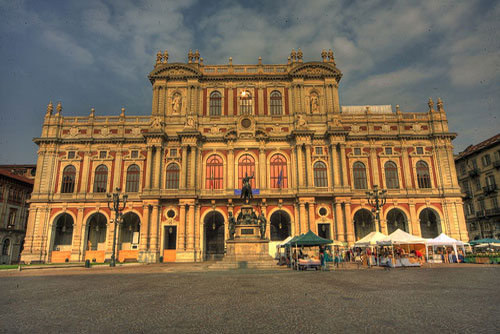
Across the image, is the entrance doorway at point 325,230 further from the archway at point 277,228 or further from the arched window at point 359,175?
the arched window at point 359,175

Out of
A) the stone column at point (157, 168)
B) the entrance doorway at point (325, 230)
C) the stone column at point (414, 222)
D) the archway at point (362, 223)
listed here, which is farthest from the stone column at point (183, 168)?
the stone column at point (414, 222)

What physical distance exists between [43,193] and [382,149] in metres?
41.4

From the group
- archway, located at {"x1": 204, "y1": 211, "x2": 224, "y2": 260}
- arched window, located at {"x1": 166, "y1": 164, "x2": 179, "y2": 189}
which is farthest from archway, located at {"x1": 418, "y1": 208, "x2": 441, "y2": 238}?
arched window, located at {"x1": 166, "y1": 164, "x2": 179, "y2": 189}

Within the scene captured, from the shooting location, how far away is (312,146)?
4116 centimetres

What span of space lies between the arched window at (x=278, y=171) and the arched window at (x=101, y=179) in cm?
2017

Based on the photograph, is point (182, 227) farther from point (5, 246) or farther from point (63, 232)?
point (5, 246)

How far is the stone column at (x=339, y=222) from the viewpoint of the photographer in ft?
124

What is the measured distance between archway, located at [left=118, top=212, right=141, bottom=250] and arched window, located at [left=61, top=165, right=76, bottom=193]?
7.38 meters

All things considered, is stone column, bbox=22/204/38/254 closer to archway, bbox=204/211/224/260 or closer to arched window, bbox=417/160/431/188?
archway, bbox=204/211/224/260

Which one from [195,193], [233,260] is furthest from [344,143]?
[233,260]

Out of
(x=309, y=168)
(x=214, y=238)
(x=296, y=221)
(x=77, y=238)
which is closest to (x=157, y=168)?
(x=214, y=238)

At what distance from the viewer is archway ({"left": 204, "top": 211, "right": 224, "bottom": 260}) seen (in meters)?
40.6

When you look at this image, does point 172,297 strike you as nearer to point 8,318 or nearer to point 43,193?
point 8,318

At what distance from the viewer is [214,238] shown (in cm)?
4184
